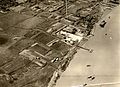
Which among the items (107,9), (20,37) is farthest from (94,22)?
(20,37)

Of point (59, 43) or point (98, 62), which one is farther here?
point (59, 43)

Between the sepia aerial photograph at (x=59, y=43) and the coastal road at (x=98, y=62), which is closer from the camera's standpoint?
the coastal road at (x=98, y=62)

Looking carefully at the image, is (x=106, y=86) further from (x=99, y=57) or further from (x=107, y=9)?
(x=107, y=9)

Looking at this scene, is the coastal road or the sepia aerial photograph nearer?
the coastal road

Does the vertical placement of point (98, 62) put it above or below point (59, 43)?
below
